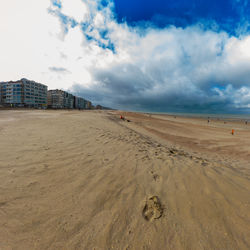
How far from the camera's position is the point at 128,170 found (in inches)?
157

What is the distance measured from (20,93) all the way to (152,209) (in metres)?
92.4

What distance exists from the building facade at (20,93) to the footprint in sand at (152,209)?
89.8 meters

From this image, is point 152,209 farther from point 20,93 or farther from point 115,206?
point 20,93

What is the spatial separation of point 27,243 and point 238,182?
5662mm

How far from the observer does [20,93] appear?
66.7m

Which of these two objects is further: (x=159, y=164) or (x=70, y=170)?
(x=159, y=164)

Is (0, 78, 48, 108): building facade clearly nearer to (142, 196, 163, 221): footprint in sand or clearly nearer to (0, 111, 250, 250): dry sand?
(0, 111, 250, 250): dry sand

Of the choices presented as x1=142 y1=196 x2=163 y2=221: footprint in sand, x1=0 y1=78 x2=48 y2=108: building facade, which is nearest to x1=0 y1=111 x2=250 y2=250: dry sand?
x1=142 y1=196 x2=163 y2=221: footprint in sand

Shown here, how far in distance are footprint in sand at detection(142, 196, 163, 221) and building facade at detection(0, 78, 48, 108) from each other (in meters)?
89.8

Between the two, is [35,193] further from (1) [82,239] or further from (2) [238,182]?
(2) [238,182]

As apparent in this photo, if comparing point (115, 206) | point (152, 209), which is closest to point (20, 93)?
point (115, 206)

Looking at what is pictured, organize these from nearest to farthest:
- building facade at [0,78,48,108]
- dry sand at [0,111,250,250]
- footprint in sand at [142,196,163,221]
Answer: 1. dry sand at [0,111,250,250]
2. footprint in sand at [142,196,163,221]
3. building facade at [0,78,48,108]

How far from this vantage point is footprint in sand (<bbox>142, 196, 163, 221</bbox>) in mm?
2277

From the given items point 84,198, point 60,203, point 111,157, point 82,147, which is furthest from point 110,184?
point 82,147
